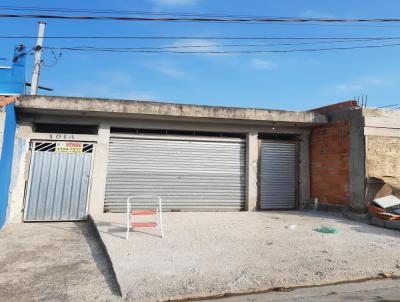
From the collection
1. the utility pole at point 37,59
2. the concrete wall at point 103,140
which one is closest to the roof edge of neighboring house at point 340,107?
the concrete wall at point 103,140

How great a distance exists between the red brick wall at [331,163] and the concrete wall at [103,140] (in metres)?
0.34

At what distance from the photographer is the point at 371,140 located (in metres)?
9.02

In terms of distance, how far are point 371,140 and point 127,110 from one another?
22.5 ft

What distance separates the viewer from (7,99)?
778 centimetres

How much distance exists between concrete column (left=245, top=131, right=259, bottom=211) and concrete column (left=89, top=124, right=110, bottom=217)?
444 centimetres

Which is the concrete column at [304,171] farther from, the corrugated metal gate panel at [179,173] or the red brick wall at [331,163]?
the corrugated metal gate panel at [179,173]

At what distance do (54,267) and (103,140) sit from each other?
4.96 meters

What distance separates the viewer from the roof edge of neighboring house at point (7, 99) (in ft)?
24.4

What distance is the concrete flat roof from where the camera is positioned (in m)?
8.73

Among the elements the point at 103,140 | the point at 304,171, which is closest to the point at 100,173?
the point at 103,140

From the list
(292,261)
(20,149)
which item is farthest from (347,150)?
(20,149)

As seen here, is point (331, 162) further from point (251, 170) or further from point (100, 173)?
point (100, 173)

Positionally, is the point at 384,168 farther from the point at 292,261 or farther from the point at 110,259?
the point at 110,259

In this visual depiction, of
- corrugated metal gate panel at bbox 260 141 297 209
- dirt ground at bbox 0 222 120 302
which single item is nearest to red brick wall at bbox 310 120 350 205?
corrugated metal gate panel at bbox 260 141 297 209
